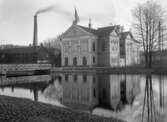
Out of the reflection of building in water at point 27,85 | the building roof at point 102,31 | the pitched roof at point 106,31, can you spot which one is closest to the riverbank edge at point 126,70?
the reflection of building in water at point 27,85

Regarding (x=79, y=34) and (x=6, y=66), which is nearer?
(x=6, y=66)

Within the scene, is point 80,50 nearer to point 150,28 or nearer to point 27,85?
point 150,28

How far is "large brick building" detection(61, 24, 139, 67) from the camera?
136 ft

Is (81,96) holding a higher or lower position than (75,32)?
lower

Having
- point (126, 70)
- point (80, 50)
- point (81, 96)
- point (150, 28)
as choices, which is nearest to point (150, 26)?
point (150, 28)

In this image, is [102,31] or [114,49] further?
[102,31]

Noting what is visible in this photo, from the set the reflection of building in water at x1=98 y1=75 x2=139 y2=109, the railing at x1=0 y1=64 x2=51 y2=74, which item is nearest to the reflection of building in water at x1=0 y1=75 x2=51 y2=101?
the reflection of building in water at x1=98 y1=75 x2=139 y2=109

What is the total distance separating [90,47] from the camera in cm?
4094

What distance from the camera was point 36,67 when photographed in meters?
31.5

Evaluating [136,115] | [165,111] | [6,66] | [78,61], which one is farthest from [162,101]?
[78,61]

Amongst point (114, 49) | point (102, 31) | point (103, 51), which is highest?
point (102, 31)

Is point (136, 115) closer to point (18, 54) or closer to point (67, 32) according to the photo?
point (67, 32)

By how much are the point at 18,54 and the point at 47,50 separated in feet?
25.3

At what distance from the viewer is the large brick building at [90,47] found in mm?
41531
